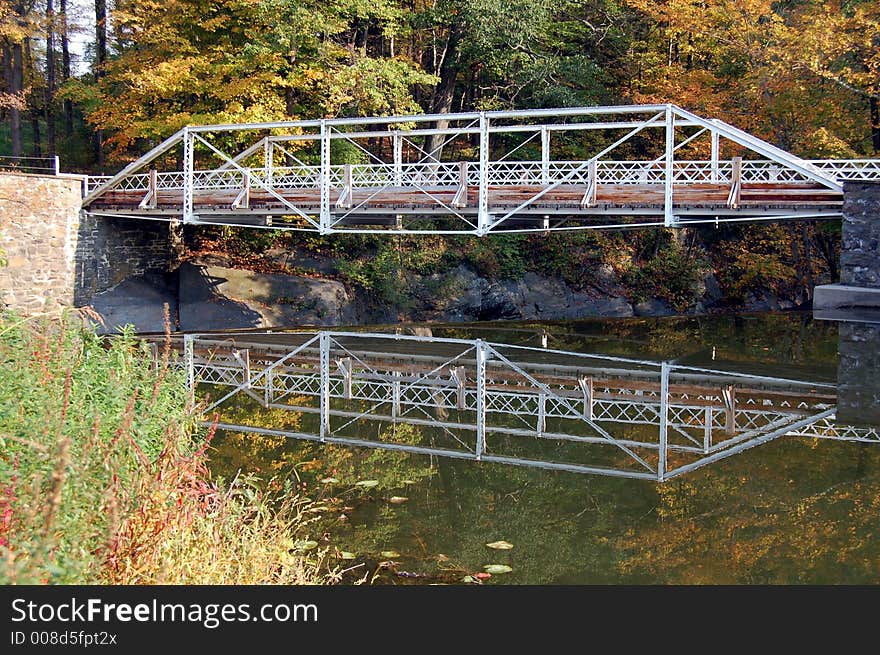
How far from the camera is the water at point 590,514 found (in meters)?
7.34

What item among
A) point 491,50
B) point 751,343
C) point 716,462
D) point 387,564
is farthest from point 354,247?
point 387,564

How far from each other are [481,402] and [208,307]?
→ 12.3 metres

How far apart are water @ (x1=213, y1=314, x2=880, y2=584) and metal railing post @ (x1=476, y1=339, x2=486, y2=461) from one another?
2.64 ft

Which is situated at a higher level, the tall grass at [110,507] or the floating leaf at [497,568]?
the tall grass at [110,507]

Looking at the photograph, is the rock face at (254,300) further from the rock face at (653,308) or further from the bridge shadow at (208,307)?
the rock face at (653,308)

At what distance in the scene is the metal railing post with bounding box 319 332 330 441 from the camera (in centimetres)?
1179

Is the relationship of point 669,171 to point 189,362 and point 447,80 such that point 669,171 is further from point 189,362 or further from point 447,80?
point 447,80

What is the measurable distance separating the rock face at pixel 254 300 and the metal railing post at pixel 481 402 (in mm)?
6926

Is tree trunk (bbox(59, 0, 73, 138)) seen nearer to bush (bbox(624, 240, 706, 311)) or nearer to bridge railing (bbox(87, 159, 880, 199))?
bridge railing (bbox(87, 159, 880, 199))

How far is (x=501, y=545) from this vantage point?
7812 mm

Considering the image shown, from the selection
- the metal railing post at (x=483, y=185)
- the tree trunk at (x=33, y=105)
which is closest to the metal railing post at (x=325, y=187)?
the metal railing post at (x=483, y=185)

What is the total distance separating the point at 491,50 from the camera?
1096 inches

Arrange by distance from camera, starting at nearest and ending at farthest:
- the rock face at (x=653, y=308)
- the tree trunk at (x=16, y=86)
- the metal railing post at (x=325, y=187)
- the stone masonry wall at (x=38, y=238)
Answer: the metal railing post at (x=325, y=187) → the stone masonry wall at (x=38, y=238) → the rock face at (x=653, y=308) → the tree trunk at (x=16, y=86)
